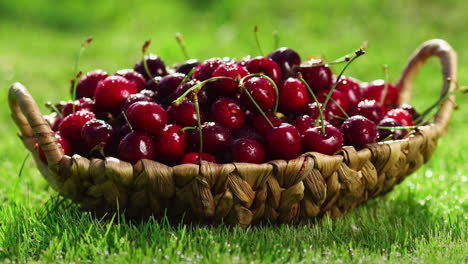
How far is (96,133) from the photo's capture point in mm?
2027

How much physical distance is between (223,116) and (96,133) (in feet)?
1.49

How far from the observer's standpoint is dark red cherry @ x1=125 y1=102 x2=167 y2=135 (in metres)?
1.96

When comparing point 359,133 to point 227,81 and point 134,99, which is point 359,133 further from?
point 134,99

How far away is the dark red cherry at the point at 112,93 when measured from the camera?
223cm

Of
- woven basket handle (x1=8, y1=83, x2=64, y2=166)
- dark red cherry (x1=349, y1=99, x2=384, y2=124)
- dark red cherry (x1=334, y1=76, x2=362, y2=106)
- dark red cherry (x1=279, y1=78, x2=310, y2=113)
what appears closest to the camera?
woven basket handle (x1=8, y1=83, x2=64, y2=166)

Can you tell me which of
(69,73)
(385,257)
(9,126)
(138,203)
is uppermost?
(69,73)

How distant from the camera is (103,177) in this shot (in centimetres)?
189

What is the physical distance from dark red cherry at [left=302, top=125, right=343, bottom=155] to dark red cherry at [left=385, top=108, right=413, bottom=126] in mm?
447

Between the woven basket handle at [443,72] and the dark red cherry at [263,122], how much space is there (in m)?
0.75

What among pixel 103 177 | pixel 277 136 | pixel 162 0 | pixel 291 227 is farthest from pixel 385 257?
pixel 162 0

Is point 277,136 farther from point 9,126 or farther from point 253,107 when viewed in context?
point 9,126

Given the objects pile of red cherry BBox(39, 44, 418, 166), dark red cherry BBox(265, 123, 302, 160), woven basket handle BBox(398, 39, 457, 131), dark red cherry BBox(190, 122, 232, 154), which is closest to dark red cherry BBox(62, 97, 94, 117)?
pile of red cherry BBox(39, 44, 418, 166)

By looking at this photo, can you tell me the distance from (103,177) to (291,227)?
26.4 inches

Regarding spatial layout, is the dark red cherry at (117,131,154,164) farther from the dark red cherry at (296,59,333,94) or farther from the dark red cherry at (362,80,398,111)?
the dark red cherry at (362,80,398,111)
